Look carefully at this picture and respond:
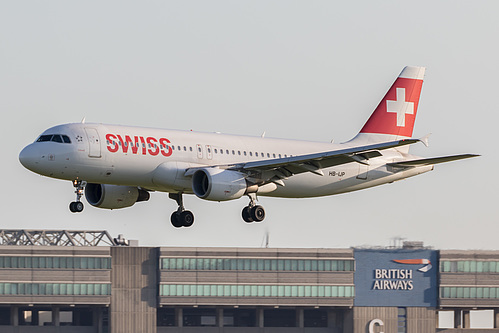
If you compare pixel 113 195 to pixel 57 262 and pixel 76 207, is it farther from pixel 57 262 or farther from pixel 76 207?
pixel 57 262

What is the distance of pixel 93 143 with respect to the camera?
63500mm

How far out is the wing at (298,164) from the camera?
217 ft

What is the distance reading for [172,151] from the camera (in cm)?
6656

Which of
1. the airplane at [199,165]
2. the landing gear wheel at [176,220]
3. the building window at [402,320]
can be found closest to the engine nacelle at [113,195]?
the airplane at [199,165]

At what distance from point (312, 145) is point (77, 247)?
235ft

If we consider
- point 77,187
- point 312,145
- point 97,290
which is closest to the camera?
point 77,187

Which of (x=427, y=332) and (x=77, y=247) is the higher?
(x=77, y=247)

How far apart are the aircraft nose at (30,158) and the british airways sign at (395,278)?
87.3m

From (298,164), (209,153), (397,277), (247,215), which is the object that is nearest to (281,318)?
(397,277)

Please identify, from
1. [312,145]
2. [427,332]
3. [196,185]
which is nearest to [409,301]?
[427,332]

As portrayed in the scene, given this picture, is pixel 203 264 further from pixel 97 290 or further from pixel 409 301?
pixel 409 301

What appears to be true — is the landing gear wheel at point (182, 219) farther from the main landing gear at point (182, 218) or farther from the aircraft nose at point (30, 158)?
the aircraft nose at point (30, 158)

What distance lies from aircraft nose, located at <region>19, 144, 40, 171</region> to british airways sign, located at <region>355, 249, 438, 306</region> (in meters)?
87.3

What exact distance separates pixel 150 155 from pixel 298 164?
9459mm
